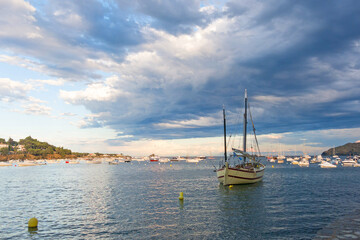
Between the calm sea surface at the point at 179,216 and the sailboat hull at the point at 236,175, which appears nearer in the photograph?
the calm sea surface at the point at 179,216

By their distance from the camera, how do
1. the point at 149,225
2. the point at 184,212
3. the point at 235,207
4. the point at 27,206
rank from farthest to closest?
1. the point at 27,206
2. the point at 235,207
3. the point at 184,212
4. the point at 149,225

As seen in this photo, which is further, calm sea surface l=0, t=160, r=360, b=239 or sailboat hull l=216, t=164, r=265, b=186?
sailboat hull l=216, t=164, r=265, b=186

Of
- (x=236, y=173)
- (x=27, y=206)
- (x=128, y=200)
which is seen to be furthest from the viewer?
(x=236, y=173)

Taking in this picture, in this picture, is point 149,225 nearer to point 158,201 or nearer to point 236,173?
point 158,201

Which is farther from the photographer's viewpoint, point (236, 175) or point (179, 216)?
point (236, 175)

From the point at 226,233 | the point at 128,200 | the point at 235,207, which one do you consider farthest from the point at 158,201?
the point at 226,233

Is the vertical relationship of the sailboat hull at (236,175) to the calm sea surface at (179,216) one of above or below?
above

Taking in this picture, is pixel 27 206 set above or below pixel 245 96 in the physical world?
below

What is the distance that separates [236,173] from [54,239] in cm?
4000

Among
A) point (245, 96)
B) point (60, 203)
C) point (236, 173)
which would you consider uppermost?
point (245, 96)

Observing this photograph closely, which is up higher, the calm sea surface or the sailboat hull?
the sailboat hull

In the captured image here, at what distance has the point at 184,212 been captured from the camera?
32969 mm

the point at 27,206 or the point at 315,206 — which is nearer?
the point at 315,206

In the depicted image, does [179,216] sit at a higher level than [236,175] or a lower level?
lower
